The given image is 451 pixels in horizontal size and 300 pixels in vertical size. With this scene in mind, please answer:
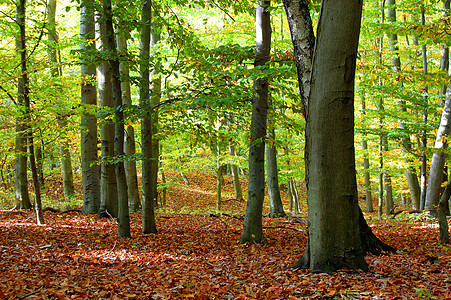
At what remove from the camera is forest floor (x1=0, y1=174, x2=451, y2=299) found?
3.24 m

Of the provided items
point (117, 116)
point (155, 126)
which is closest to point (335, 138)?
point (117, 116)

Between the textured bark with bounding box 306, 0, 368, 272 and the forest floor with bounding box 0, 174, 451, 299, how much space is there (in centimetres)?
34

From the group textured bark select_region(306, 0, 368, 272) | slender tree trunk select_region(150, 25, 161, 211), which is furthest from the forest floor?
slender tree trunk select_region(150, 25, 161, 211)

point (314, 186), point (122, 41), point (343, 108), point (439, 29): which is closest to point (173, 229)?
point (314, 186)

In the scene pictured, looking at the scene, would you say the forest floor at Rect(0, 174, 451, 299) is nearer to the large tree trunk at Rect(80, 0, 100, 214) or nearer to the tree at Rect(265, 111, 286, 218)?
the large tree trunk at Rect(80, 0, 100, 214)

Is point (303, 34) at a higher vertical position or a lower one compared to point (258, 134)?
higher

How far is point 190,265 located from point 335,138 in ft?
9.71

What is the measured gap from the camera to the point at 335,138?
3.64 m

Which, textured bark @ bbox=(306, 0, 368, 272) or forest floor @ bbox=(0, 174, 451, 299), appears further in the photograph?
textured bark @ bbox=(306, 0, 368, 272)

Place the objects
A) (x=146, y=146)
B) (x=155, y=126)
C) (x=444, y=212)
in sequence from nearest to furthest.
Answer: (x=444, y=212)
(x=146, y=146)
(x=155, y=126)

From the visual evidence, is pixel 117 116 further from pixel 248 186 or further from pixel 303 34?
pixel 303 34

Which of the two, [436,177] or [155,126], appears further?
[436,177]

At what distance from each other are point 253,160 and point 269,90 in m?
1.58

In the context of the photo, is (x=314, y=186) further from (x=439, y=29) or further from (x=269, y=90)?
(x=439, y=29)
